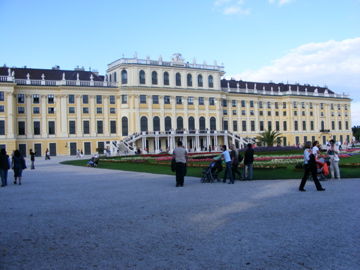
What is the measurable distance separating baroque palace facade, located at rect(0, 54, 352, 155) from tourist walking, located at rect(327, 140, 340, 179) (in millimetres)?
47160

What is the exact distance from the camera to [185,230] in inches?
337

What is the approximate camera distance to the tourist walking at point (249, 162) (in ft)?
60.8

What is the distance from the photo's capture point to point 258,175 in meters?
20.3

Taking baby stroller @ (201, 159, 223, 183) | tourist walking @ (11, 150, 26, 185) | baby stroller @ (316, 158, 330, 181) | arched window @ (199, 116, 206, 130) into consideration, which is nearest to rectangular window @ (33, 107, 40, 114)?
arched window @ (199, 116, 206, 130)

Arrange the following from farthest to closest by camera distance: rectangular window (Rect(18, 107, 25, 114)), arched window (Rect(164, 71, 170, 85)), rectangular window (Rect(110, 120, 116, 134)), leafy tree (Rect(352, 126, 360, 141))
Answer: leafy tree (Rect(352, 126, 360, 141))
arched window (Rect(164, 71, 170, 85))
rectangular window (Rect(110, 120, 116, 134))
rectangular window (Rect(18, 107, 25, 114))

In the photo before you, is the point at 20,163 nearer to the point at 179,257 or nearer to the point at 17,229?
the point at 17,229

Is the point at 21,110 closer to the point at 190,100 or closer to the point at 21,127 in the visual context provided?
the point at 21,127

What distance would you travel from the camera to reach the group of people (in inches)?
563

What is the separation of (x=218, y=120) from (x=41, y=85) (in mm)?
33953

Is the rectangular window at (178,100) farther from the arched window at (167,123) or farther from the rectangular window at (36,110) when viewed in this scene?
the rectangular window at (36,110)

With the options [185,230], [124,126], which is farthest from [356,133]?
[185,230]

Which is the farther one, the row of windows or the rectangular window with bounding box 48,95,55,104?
the row of windows

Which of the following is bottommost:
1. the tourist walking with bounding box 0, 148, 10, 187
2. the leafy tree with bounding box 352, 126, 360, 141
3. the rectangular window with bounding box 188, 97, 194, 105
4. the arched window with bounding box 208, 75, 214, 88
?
the tourist walking with bounding box 0, 148, 10, 187

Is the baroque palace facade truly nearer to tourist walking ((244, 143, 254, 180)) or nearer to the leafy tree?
tourist walking ((244, 143, 254, 180))
